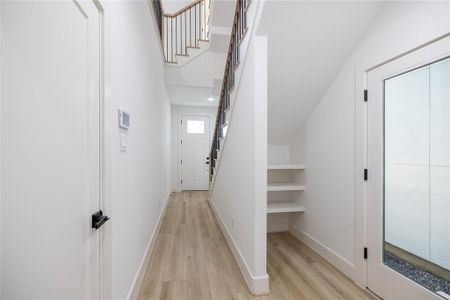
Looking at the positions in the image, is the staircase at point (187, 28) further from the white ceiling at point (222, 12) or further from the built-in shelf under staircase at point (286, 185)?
the built-in shelf under staircase at point (286, 185)

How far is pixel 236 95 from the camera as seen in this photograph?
226 centimetres

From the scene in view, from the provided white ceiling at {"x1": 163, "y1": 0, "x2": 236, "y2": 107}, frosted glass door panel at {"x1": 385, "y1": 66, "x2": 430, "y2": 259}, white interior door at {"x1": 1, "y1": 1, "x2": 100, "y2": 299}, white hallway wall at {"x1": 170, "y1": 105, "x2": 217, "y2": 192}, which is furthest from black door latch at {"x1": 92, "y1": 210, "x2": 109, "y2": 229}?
white hallway wall at {"x1": 170, "y1": 105, "x2": 217, "y2": 192}

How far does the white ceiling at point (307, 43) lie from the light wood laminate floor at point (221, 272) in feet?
5.66

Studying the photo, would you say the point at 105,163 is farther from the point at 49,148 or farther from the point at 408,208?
the point at 408,208

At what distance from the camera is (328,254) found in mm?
2193

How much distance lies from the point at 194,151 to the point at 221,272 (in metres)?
4.05

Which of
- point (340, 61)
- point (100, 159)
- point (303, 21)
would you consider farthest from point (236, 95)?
point (100, 159)

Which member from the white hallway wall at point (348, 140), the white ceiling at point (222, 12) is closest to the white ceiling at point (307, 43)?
the white hallway wall at point (348, 140)

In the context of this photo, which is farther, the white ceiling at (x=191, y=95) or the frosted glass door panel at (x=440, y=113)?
the white ceiling at (x=191, y=95)

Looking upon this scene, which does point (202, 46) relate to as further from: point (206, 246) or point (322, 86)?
point (206, 246)

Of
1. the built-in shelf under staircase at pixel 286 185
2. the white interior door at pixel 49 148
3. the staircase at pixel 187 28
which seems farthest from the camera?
the staircase at pixel 187 28

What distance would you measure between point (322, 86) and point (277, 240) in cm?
203

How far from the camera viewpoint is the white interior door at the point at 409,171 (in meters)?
1.30

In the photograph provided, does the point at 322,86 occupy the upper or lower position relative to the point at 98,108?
upper
